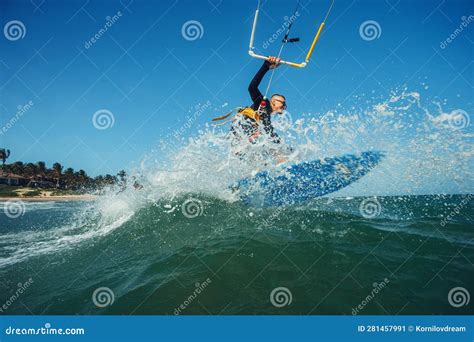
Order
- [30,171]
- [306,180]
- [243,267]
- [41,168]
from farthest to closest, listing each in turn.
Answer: [41,168], [30,171], [306,180], [243,267]

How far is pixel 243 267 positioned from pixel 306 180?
370 centimetres

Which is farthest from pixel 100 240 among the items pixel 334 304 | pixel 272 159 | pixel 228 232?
pixel 334 304

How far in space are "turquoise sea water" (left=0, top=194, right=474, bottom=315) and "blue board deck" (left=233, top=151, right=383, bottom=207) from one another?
0.46m

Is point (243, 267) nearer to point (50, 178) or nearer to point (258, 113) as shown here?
point (258, 113)

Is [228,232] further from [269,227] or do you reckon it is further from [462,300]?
[462,300]

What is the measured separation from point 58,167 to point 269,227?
9255cm

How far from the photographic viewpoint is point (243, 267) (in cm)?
470

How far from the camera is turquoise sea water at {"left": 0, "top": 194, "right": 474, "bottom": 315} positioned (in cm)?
393

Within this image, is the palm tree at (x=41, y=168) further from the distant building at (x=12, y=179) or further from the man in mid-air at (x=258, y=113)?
the man in mid-air at (x=258, y=113)

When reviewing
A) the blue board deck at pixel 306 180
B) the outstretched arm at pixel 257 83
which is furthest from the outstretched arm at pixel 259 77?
the blue board deck at pixel 306 180

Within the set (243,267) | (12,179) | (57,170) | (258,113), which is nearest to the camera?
(243,267)

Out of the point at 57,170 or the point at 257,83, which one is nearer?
the point at 257,83

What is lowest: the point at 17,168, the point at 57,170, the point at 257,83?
the point at 17,168

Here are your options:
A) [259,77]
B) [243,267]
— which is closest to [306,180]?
[259,77]
